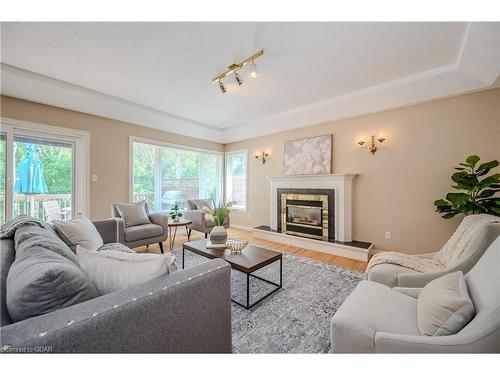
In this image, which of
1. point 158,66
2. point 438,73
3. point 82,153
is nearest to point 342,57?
point 438,73

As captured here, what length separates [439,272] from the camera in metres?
1.46

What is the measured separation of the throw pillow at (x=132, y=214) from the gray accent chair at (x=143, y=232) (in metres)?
0.07

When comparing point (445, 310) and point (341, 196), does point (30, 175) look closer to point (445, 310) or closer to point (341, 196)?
point (445, 310)

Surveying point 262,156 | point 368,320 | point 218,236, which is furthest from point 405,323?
point 262,156

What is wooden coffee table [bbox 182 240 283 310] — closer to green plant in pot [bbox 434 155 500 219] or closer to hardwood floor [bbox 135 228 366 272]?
hardwood floor [bbox 135 228 366 272]

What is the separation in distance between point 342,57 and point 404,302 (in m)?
2.44

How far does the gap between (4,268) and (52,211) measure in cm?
308

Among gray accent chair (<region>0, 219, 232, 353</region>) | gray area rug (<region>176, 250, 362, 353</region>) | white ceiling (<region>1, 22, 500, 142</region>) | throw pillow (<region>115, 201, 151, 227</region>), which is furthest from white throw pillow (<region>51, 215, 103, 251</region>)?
white ceiling (<region>1, 22, 500, 142</region>)

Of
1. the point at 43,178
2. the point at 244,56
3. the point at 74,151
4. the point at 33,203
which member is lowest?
the point at 33,203

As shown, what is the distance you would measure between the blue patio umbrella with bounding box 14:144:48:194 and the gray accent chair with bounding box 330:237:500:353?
13.7 ft

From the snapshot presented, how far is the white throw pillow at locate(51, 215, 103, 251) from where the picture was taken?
1.82 meters

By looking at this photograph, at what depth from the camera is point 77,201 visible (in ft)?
10.9

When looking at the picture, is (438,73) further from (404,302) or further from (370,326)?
(370,326)

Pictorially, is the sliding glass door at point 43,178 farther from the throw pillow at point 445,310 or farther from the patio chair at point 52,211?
the throw pillow at point 445,310
